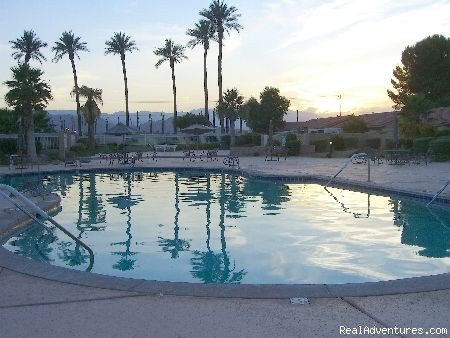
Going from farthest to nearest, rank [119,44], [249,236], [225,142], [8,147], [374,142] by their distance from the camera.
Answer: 1. [119,44]
2. [225,142]
3. [374,142]
4. [8,147]
5. [249,236]

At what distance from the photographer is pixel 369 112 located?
2275 inches

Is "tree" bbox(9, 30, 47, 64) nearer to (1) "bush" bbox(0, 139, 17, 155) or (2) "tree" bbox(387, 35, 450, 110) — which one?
(1) "bush" bbox(0, 139, 17, 155)

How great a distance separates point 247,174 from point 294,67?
1089 centimetres

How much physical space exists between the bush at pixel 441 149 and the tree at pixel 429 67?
19.9 m

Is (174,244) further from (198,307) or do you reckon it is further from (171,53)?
(171,53)

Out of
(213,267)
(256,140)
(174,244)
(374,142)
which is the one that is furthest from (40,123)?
(213,267)

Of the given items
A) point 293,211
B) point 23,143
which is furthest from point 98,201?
point 23,143

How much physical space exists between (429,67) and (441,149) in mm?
22579

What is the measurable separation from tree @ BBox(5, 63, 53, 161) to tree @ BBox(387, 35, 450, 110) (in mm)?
28773

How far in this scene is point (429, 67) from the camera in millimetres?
43188

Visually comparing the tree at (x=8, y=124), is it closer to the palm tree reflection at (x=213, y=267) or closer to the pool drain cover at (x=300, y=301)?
the palm tree reflection at (x=213, y=267)

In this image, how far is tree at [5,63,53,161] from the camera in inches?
912

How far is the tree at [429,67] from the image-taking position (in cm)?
4259

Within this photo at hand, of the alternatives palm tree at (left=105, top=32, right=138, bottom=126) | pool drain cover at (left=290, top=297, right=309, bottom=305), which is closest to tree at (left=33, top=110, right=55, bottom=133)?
palm tree at (left=105, top=32, right=138, bottom=126)
